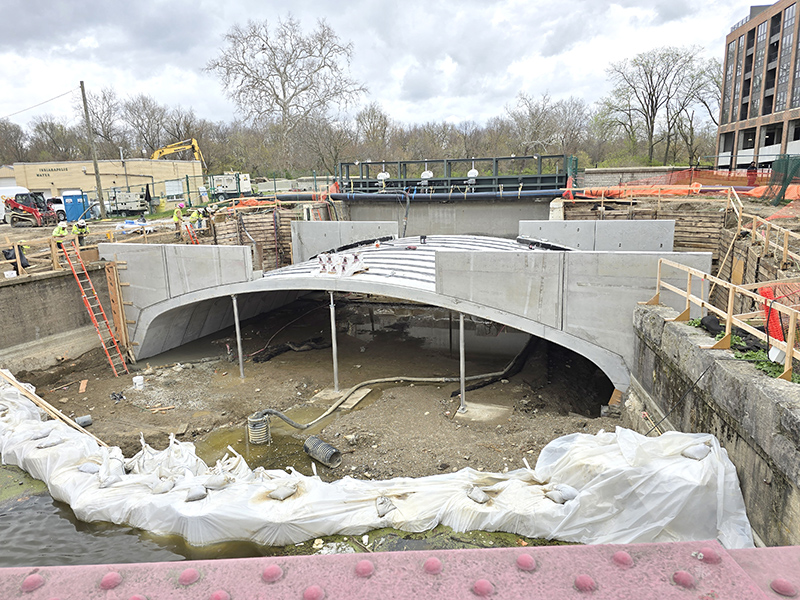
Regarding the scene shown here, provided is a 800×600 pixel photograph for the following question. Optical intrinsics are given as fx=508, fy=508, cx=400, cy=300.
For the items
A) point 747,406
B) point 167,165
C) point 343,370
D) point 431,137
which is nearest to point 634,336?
point 747,406

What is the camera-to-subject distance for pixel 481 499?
5.77m

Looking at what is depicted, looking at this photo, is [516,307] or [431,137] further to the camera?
[431,137]

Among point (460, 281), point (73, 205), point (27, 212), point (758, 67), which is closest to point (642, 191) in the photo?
point (460, 281)

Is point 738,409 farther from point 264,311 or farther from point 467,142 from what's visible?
point 467,142

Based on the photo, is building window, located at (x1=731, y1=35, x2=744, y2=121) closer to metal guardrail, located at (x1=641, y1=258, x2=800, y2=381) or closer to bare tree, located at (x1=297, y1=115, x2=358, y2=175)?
bare tree, located at (x1=297, y1=115, x2=358, y2=175)

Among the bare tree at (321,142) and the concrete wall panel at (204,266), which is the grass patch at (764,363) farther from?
the bare tree at (321,142)

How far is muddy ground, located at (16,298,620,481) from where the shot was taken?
33.1 ft

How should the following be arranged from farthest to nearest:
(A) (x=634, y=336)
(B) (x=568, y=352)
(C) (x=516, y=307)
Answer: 1. (B) (x=568, y=352)
2. (C) (x=516, y=307)
3. (A) (x=634, y=336)

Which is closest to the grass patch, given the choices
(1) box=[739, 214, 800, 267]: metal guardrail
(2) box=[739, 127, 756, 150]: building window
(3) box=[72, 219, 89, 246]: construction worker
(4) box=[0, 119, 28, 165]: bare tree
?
(1) box=[739, 214, 800, 267]: metal guardrail

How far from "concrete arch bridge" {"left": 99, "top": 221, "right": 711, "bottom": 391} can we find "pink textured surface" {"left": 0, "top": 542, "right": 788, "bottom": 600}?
850 centimetres

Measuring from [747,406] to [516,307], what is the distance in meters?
5.94

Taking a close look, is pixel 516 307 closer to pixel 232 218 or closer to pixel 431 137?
pixel 232 218

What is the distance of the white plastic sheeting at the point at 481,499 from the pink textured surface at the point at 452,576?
3000 mm

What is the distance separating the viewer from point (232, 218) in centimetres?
2250
